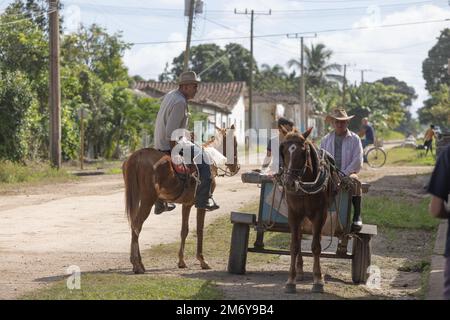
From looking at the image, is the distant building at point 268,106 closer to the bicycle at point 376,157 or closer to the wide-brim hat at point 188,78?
the bicycle at point 376,157

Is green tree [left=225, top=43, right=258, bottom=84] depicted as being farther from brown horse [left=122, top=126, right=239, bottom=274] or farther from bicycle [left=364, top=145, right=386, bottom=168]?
brown horse [left=122, top=126, right=239, bottom=274]

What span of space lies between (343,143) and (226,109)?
60.2m

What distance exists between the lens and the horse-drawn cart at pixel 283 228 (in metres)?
11.2

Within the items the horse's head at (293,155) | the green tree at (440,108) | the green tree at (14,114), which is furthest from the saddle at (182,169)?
the green tree at (440,108)

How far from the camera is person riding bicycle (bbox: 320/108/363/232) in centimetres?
1154

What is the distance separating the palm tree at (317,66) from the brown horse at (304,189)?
82.5 m

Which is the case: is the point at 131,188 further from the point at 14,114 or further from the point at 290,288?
the point at 14,114

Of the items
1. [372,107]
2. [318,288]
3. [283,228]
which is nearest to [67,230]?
[283,228]

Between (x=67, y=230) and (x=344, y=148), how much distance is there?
21.4ft

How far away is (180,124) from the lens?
40.3 feet
